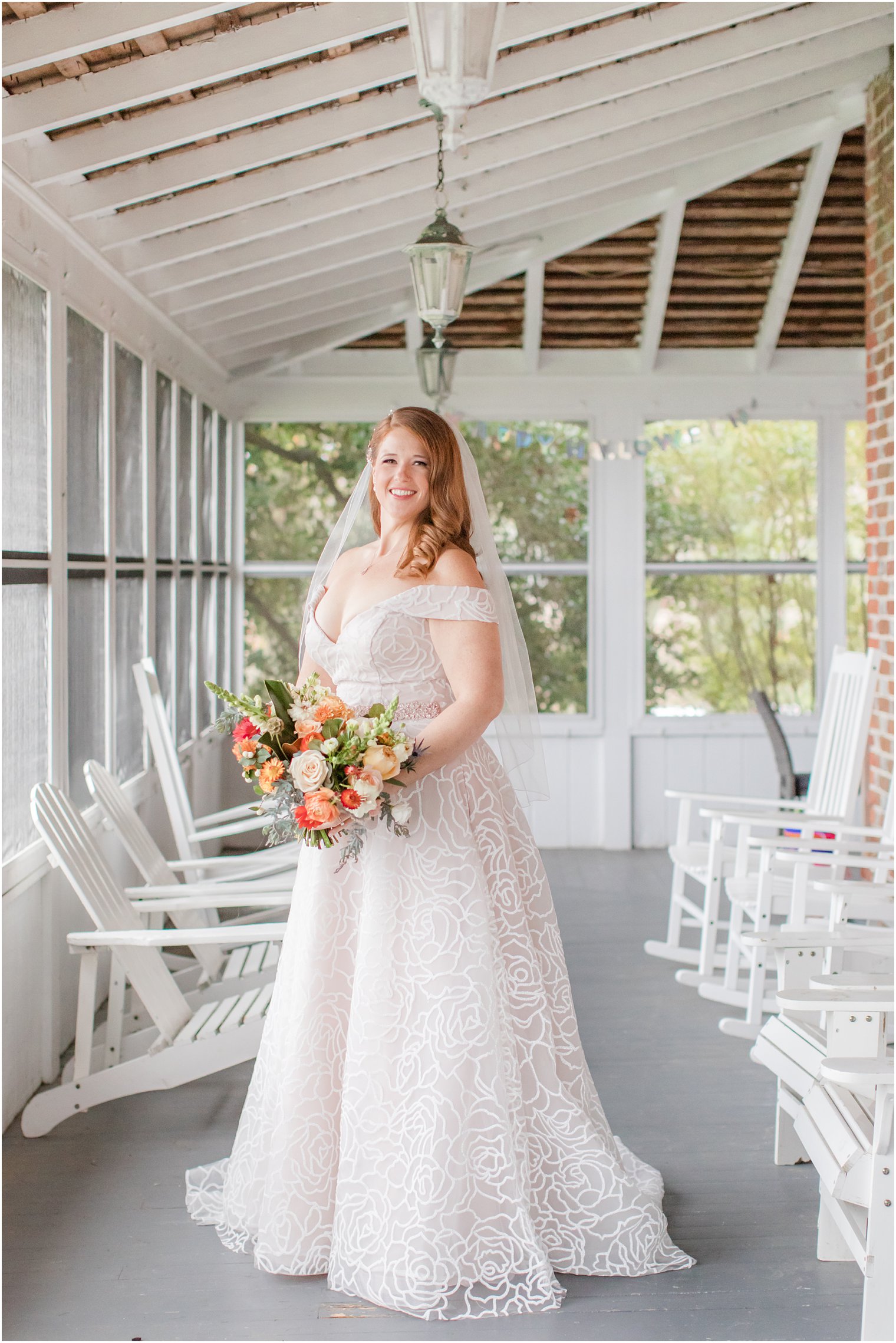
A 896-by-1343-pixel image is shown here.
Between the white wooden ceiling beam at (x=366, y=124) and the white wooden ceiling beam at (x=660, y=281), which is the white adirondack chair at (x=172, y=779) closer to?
the white wooden ceiling beam at (x=366, y=124)

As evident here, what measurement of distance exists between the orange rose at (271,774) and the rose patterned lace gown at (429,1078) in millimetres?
282

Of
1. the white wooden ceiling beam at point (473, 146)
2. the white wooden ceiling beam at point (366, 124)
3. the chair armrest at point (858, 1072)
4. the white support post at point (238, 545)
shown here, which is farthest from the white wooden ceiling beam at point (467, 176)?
the chair armrest at point (858, 1072)

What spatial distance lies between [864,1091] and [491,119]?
3581 mm

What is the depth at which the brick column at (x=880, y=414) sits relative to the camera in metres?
5.20

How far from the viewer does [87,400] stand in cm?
455

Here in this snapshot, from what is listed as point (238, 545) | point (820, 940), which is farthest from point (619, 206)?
point (820, 940)

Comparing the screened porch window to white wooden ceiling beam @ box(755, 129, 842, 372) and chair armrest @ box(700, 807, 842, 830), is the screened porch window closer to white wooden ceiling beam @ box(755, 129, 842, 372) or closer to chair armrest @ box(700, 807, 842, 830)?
white wooden ceiling beam @ box(755, 129, 842, 372)

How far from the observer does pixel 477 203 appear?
5.78 metres

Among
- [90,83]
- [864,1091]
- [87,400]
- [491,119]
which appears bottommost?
[864,1091]

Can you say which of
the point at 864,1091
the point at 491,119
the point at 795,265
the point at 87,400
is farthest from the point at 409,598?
the point at 795,265

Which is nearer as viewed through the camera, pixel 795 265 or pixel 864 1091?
pixel 864 1091

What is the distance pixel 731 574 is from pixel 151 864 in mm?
4814

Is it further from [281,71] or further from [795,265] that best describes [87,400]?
[795,265]

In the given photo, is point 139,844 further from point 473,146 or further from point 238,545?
point 238,545
